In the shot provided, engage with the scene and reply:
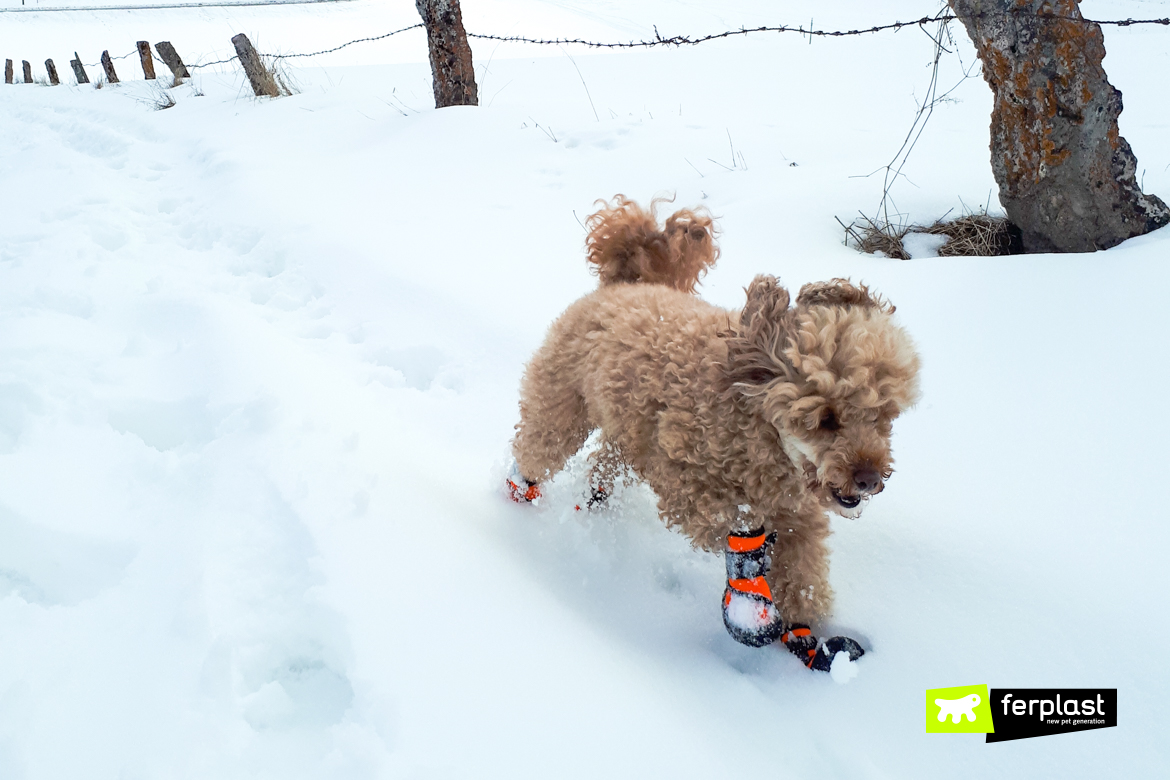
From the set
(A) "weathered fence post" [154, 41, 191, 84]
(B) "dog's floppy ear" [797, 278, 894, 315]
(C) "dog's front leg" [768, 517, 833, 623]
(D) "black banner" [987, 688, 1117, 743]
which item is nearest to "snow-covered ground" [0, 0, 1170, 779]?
(D) "black banner" [987, 688, 1117, 743]

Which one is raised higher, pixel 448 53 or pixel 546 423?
→ pixel 448 53

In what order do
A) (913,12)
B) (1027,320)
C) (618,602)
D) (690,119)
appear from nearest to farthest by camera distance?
(618,602) < (1027,320) < (690,119) < (913,12)

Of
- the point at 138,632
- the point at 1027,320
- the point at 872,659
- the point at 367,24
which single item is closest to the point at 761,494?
the point at 872,659

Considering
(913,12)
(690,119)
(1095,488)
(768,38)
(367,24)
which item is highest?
(367,24)

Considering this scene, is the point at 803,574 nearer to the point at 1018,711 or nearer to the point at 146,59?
the point at 1018,711

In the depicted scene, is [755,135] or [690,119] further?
[690,119]

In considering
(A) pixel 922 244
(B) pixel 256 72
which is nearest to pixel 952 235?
(A) pixel 922 244

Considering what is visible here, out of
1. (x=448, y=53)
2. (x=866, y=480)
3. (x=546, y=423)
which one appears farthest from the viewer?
(x=448, y=53)

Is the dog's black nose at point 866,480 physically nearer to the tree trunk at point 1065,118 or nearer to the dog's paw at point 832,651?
the dog's paw at point 832,651

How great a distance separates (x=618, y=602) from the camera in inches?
88.4

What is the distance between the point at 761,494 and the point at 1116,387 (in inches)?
60.8

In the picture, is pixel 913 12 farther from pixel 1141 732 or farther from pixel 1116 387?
pixel 1141 732

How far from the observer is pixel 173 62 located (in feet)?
43.0

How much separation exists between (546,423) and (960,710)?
1.61 meters
